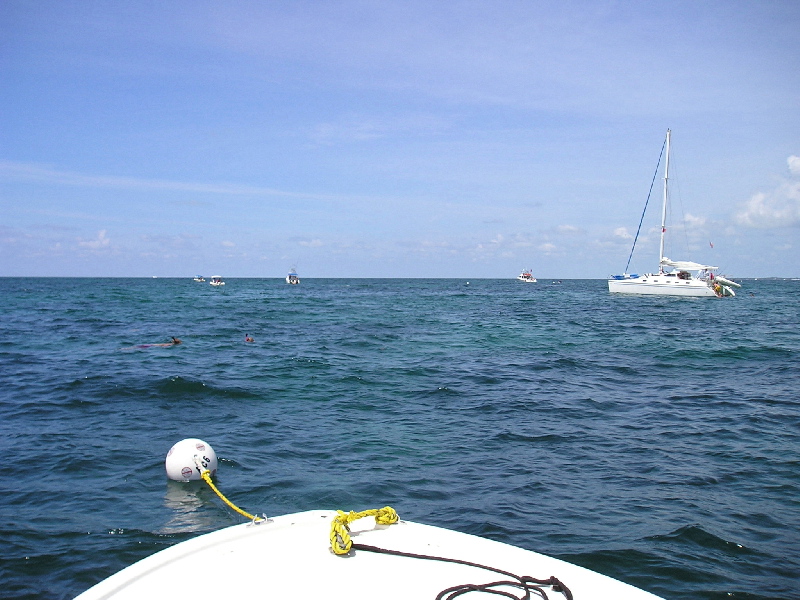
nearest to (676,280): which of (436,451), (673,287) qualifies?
(673,287)

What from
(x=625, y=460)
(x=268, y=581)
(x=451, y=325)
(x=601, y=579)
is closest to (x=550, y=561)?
(x=601, y=579)

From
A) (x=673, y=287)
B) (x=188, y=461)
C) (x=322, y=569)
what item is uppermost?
(x=673, y=287)

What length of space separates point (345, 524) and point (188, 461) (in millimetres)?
4249

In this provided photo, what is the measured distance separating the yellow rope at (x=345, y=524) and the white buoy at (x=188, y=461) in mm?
4003

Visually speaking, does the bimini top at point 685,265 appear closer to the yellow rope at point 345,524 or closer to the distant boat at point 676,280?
the distant boat at point 676,280

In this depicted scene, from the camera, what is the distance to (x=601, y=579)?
3.67 metres

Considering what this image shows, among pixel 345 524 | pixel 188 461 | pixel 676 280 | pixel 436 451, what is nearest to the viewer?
pixel 345 524

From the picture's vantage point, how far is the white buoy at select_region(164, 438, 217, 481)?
7754 millimetres

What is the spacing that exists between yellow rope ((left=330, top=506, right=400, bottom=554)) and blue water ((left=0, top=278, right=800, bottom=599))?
7.45 feet

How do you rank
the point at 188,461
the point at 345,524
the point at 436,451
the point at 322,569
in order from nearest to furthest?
the point at 322,569 < the point at 345,524 < the point at 188,461 < the point at 436,451

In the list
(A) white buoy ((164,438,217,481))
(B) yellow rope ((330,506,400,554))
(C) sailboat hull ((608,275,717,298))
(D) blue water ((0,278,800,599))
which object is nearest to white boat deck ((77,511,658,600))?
(B) yellow rope ((330,506,400,554))

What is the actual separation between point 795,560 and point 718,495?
169cm

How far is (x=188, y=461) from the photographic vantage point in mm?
7754

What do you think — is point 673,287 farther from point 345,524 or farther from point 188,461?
point 345,524
